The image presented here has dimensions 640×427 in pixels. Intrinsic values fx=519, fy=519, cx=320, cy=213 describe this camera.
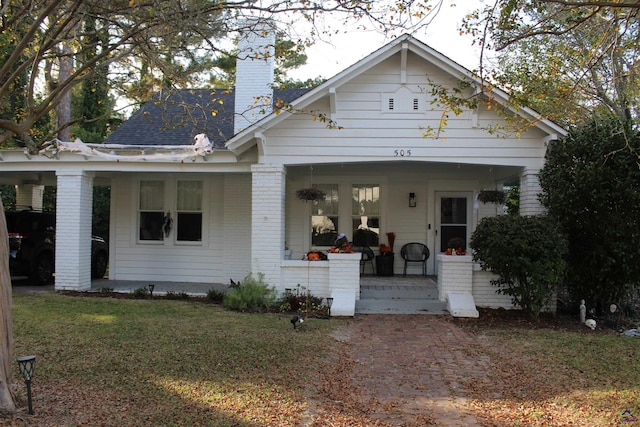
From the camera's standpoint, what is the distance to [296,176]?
12.9 m

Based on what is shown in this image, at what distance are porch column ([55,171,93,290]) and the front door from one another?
8.34 m

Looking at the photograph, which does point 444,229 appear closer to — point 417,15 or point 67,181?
point 417,15

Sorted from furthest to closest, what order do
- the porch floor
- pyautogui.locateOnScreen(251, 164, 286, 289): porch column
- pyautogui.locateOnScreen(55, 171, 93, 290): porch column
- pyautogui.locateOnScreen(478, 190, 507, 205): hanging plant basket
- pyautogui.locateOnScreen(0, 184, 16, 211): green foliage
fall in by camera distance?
pyautogui.locateOnScreen(0, 184, 16, 211): green foliage < pyautogui.locateOnScreen(55, 171, 93, 290): porch column < pyautogui.locateOnScreen(478, 190, 507, 205): hanging plant basket < pyautogui.locateOnScreen(251, 164, 286, 289): porch column < the porch floor

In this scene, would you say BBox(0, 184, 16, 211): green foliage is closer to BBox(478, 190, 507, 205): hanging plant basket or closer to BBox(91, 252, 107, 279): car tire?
BBox(91, 252, 107, 279): car tire

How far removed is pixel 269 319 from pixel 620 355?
17.2ft

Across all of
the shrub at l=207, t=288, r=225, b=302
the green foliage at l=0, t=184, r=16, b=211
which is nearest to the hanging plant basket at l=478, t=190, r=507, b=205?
the shrub at l=207, t=288, r=225, b=302

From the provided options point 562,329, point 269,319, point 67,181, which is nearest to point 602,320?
point 562,329

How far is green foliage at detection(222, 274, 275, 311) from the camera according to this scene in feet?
32.0

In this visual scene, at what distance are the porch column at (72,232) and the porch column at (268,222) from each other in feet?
13.6

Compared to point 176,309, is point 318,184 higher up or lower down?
higher up

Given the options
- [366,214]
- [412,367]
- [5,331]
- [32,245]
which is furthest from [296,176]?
[5,331]

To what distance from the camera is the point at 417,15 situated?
23.3 ft

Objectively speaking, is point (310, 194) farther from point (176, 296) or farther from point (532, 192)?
point (532, 192)

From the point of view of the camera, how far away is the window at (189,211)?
512 inches
